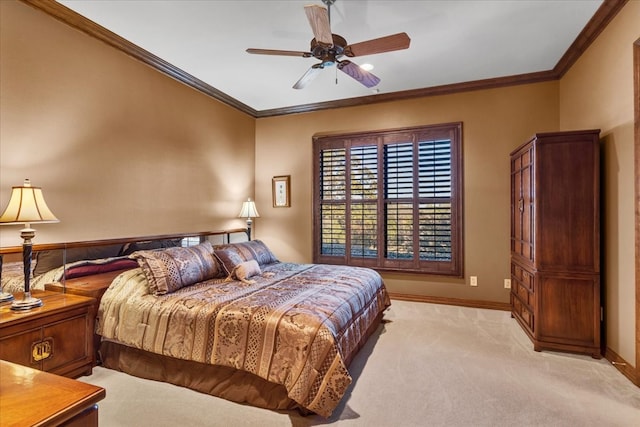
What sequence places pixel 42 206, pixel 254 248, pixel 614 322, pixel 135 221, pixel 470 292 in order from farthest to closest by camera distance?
1. pixel 470 292
2. pixel 254 248
3. pixel 135 221
4. pixel 614 322
5. pixel 42 206

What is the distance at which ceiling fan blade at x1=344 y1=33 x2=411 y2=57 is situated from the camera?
7.93 feet

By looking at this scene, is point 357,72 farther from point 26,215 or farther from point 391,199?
point 26,215

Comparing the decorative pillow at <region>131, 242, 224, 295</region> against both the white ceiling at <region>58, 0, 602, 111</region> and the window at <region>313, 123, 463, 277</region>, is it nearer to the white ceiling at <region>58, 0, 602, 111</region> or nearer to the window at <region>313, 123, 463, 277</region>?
the white ceiling at <region>58, 0, 602, 111</region>

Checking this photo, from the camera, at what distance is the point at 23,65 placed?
8.19ft

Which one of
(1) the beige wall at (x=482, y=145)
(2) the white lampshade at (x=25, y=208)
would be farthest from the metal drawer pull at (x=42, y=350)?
(1) the beige wall at (x=482, y=145)

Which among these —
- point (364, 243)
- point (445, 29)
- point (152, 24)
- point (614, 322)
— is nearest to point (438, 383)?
point (614, 322)

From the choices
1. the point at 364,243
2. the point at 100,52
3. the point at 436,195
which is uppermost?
the point at 100,52

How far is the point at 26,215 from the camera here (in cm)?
211

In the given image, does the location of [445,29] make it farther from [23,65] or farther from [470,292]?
[23,65]

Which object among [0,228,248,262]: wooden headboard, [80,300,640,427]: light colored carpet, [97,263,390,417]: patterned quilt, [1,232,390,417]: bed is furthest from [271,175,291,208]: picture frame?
[80,300,640,427]: light colored carpet

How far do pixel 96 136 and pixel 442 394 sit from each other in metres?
3.60

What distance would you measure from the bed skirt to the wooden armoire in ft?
6.40

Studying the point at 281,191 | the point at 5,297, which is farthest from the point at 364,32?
the point at 5,297

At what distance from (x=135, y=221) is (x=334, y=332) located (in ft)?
8.14
